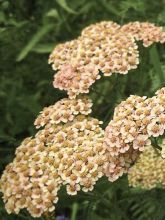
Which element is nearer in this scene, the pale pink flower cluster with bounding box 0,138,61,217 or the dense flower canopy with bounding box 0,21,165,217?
the dense flower canopy with bounding box 0,21,165,217

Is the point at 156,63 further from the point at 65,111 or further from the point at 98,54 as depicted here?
the point at 65,111

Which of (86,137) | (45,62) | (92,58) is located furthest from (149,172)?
(45,62)

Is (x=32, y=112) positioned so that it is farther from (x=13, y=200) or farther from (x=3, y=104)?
(x=13, y=200)

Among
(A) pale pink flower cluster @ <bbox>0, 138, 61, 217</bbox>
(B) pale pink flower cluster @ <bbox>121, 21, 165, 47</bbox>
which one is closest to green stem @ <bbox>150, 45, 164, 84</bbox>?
(B) pale pink flower cluster @ <bbox>121, 21, 165, 47</bbox>

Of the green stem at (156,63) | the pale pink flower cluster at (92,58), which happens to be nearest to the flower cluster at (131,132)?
the pale pink flower cluster at (92,58)

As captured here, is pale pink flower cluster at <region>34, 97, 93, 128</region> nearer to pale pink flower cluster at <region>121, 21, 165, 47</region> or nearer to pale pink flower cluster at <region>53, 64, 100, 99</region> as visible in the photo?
pale pink flower cluster at <region>53, 64, 100, 99</region>

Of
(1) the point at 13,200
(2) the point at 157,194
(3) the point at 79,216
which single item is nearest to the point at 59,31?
(3) the point at 79,216
